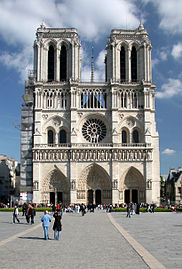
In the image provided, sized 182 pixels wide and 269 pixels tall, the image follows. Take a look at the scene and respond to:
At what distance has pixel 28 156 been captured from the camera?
5238 centimetres

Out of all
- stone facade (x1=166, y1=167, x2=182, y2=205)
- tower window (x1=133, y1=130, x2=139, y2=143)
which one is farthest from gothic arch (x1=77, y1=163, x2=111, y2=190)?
stone facade (x1=166, y1=167, x2=182, y2=205)

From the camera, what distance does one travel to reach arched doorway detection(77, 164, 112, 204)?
51031 millimetres

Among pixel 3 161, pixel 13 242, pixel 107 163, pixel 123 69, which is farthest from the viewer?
pixel 3 161

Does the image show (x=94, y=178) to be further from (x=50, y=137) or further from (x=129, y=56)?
(x=129, y=56)

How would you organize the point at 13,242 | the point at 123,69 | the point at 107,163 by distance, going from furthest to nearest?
1. the point at 123,69
2. the point at 107,163
3. the point at 13,242

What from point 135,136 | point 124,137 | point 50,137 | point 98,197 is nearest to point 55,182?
point 98,197

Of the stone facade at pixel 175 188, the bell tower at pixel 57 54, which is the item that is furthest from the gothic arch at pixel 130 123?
the stone facade at pixel 175 188

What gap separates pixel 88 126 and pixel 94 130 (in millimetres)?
1069

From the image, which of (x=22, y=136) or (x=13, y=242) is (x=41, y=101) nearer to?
(x=22, y=136)

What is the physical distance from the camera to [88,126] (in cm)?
5362

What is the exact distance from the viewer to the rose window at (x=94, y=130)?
53.4 m

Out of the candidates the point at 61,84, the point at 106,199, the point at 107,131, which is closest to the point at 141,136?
the point at 107,131

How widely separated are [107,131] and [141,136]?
5035 millimetres

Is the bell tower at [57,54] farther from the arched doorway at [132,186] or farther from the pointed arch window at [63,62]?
the arched doorway at [132,186]
